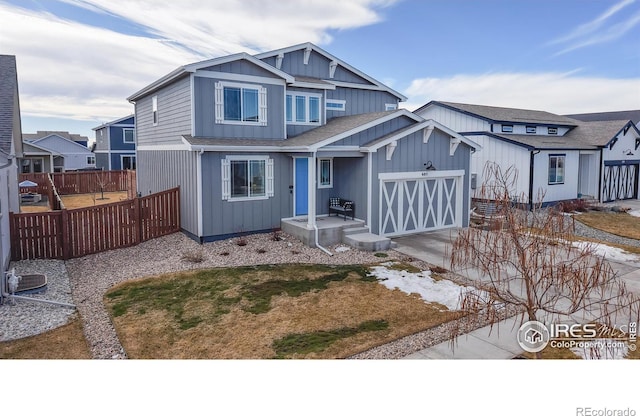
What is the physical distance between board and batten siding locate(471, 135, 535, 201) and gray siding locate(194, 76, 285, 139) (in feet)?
29.1

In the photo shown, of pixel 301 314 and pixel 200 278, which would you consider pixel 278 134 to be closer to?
A: pixel 200 278

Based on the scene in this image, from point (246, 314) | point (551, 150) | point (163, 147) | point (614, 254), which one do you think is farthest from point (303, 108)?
point (551, 150)

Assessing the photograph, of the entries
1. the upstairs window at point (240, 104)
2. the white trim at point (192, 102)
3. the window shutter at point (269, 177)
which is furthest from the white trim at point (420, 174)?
the white trim at point (192, 102)

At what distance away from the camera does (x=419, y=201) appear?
508 inches

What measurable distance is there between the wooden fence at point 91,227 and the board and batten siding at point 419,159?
537 cm

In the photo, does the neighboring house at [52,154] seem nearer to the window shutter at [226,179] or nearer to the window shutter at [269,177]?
the window shutter at [226,179]

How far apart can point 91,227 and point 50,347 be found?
5.11 m

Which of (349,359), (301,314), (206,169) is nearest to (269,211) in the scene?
(206,169)

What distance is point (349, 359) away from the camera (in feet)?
17.6

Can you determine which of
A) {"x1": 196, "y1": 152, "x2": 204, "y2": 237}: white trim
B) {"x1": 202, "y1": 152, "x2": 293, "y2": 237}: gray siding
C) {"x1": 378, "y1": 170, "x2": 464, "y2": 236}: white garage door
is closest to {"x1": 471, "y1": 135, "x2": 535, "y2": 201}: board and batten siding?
{"x1": 378, "y1": 170, "x2": 464, "y2": 236}: white garage door

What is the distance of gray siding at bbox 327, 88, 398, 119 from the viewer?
1538cm

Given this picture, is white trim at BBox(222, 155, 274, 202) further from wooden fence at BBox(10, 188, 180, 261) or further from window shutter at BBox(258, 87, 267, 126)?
wooden fence at BBox(10, 188, 180, 261)

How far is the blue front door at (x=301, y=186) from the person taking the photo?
12.7 meters

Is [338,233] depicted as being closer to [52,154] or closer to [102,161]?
[52,154]
